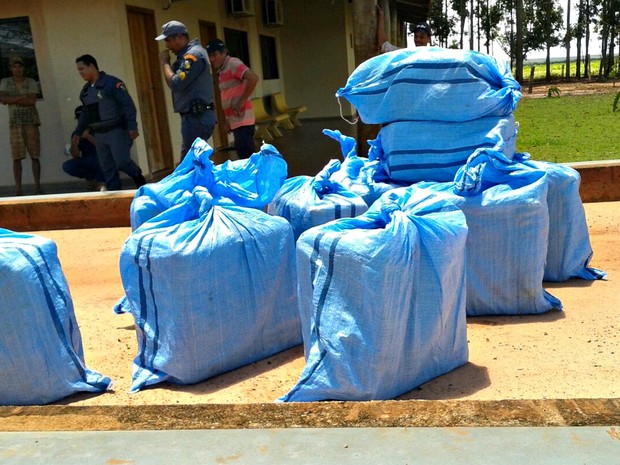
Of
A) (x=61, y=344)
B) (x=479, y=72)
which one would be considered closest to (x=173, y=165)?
(x=479, y=72)

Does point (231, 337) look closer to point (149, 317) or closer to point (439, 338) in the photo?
point (149, 317)

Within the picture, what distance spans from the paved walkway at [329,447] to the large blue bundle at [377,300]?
697 mm

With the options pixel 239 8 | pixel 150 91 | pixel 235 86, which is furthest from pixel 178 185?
pixel 239 8

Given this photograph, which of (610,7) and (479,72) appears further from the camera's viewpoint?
(610,7)

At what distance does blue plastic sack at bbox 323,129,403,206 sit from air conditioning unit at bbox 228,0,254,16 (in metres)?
9.35

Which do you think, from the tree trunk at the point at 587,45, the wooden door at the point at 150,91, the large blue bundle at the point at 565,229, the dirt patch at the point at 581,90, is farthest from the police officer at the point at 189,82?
the tree trunk at the point at 587,45

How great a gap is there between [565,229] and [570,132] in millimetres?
9501

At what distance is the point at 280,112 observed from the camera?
15727 millimetres

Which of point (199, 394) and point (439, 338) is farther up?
point (439, 338)

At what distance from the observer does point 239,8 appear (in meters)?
13.6

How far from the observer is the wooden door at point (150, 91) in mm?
9906

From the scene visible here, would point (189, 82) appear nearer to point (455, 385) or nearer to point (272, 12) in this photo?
point (455, 385)

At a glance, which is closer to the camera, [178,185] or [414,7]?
[178,185]

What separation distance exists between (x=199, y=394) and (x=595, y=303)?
215 centimetres
